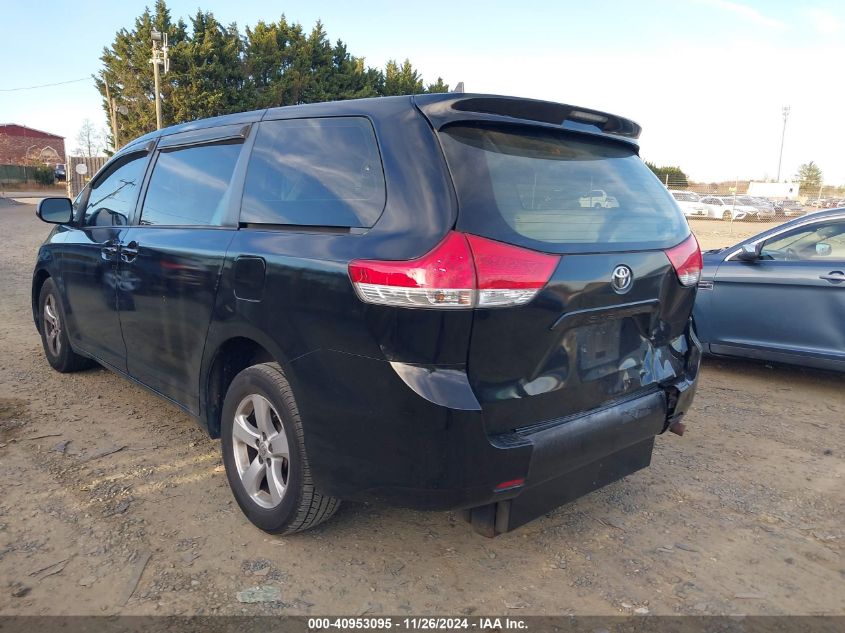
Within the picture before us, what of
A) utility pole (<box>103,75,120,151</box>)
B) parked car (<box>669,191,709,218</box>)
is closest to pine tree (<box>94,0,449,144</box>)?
utility pole (<box>103,75,120,151</box>)

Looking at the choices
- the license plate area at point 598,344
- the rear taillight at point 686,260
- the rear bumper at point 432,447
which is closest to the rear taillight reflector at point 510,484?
the rear bumper at point 432,447

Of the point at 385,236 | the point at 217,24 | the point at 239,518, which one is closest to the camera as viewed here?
the point at 385,236

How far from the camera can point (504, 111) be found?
2482 millimetres

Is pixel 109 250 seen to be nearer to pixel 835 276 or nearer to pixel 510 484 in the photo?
pixel 510 484

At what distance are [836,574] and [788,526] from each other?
0.41 metres

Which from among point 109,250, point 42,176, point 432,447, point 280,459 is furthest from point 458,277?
point 42,176

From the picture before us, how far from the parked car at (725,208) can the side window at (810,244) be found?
1245 inches

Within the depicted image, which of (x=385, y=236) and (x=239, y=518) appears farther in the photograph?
(x=239, y=518)

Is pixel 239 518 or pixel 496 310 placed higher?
pixel 496 310

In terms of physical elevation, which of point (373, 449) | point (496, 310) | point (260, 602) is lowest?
point (260, 602)

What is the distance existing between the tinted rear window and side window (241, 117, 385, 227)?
355mm

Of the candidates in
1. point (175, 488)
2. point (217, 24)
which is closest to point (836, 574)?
point (175, 488)

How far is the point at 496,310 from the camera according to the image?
221 centimetres

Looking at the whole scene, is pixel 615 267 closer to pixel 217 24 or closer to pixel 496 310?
pixel 496 310
